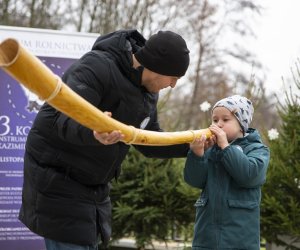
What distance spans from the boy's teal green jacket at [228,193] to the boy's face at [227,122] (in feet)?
0.22

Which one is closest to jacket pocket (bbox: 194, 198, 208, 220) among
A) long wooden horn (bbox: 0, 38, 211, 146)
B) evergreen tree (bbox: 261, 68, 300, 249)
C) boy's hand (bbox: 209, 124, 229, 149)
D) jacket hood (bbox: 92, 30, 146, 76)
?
boy's hand (bbox: 209, 124, 229, 149)

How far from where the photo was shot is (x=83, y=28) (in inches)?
582

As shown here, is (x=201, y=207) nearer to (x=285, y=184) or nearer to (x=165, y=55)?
(x=165, y=55)

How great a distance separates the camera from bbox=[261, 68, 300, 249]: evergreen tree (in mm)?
5508

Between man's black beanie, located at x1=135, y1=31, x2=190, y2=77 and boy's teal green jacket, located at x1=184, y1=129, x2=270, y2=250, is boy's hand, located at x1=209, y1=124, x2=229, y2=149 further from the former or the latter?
man's black beanie, located at x1=135, y1=31, x2=190, y2=77

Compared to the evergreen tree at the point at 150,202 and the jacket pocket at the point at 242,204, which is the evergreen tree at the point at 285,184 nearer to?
the evergreen tree at the point at 150,202

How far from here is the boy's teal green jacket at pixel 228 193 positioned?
2.89 meters

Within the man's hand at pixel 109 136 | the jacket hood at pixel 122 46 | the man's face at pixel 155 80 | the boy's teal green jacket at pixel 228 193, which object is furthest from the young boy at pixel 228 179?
the man's hand at pixel 109 136

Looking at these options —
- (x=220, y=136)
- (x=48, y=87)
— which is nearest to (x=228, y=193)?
(x=220, y=136)

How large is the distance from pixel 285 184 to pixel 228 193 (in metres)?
2.89

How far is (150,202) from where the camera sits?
22.2 feet

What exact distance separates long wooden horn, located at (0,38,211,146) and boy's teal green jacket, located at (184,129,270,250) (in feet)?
2.92

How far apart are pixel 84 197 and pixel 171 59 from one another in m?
0.78

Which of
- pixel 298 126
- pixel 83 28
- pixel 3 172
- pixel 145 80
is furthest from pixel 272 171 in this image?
pixel 83 28
